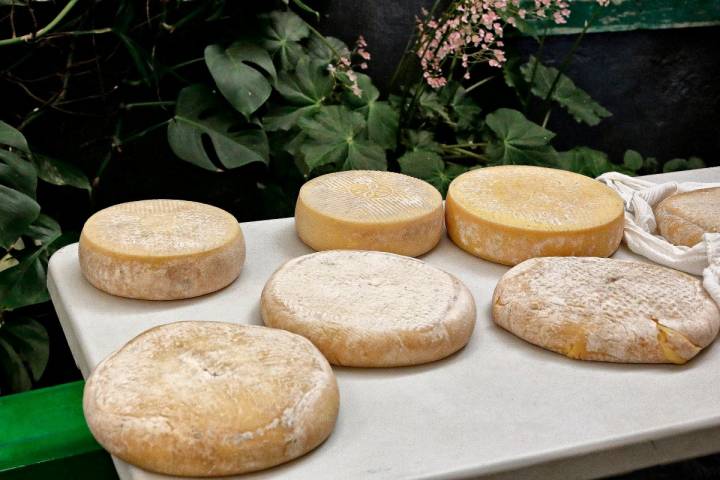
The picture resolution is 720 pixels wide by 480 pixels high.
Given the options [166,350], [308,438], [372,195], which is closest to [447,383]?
[308,438]

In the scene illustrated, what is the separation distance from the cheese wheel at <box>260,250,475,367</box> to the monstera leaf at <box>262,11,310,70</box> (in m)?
1.16

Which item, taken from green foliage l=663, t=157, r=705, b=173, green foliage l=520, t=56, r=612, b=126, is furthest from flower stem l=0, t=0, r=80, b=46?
green foliage l=663, t=157, r=705, b=173

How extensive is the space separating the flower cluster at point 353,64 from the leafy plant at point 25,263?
791mm

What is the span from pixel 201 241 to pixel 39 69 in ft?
3.90

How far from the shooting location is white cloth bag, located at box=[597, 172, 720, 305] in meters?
1.51

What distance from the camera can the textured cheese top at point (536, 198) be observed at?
5.18ft

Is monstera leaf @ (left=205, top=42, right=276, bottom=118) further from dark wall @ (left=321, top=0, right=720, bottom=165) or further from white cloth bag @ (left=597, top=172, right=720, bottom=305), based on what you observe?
white cloth bag @ (left=597, top=172, right=720, bottom=305)

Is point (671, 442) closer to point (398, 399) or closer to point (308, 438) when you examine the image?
point (398, 399)

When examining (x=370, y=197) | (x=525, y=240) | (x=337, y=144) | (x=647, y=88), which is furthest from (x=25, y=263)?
(x=647, y=88)

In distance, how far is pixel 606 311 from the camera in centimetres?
131

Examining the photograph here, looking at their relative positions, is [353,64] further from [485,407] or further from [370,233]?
[485,407]

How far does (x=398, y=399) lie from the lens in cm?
116

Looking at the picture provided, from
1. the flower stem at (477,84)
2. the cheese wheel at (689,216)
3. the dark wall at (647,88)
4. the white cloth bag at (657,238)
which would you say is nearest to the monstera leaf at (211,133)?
the dark wall at (647,88)

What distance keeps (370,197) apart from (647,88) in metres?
1.97
